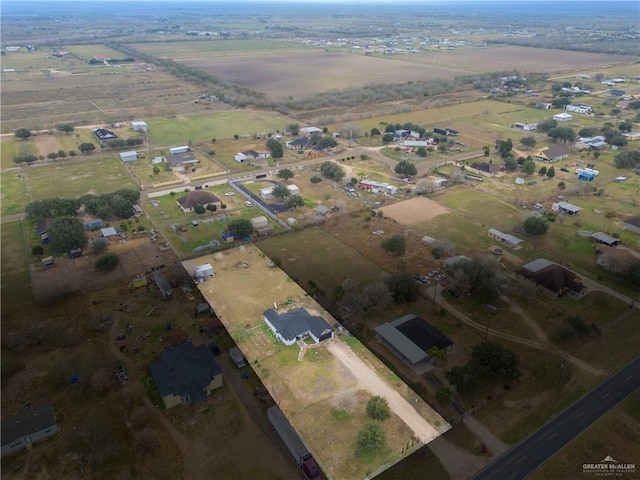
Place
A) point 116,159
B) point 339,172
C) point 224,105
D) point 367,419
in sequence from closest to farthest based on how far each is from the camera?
point 367,419
point 339,172
point 116,159
point 224,105

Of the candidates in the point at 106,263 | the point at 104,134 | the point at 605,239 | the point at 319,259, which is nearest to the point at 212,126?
the point at 104,134

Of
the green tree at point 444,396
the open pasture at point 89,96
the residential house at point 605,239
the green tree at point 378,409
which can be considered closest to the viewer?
the green tree at point 378,409

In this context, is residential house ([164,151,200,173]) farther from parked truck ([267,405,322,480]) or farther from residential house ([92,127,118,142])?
parked truck ([267,405,322,480])

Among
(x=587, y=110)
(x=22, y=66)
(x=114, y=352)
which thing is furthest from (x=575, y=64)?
(x=22, y=66)

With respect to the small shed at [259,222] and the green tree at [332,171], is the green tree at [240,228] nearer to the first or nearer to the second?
the small shed at [259,222]

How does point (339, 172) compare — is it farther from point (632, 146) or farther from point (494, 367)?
point (632, 146)

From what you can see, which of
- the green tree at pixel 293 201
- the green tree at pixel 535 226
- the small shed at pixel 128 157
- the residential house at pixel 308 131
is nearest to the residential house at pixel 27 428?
the green tree at pixel 293 201

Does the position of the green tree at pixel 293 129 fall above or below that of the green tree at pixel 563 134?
below
